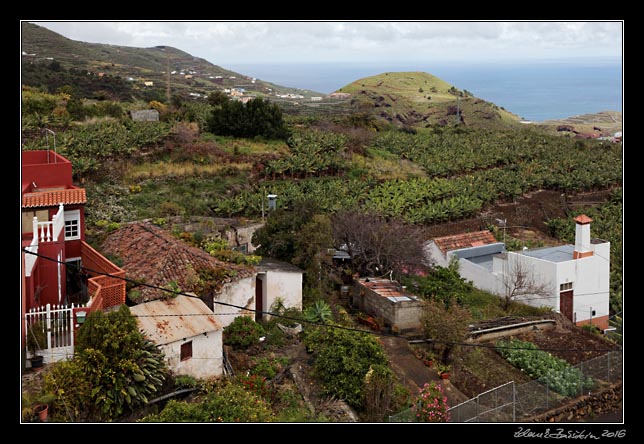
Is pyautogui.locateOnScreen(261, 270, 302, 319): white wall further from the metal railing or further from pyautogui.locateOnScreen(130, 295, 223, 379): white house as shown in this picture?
the metal railing

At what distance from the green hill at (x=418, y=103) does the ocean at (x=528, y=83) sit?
241 inches

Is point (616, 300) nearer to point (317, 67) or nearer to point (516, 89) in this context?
point (516, 89)

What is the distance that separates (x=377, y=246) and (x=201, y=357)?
27.8ft

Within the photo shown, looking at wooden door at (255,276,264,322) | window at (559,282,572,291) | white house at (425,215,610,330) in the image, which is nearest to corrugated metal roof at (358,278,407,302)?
wooden door at (255,276,264,322)

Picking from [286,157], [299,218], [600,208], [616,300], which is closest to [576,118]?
[600,208]

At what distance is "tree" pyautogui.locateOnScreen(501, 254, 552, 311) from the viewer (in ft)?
59.4

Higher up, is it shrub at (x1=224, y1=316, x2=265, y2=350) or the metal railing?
shrub at (x1=224, y1=316, x2=265, y2=350)

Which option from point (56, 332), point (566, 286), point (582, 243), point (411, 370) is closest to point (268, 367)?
point (411, 370)

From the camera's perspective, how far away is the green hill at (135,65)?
2419 inches

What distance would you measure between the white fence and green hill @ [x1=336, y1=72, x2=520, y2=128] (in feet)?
158

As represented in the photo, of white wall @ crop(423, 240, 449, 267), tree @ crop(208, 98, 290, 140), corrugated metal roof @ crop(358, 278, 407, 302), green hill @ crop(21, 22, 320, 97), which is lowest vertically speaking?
corrugated metal roof @ crop(358, 278, 407, 302)

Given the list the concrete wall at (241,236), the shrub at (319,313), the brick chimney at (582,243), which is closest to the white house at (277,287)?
the shrub at (319,313)

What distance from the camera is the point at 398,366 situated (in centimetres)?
1340

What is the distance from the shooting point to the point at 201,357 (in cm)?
1124
